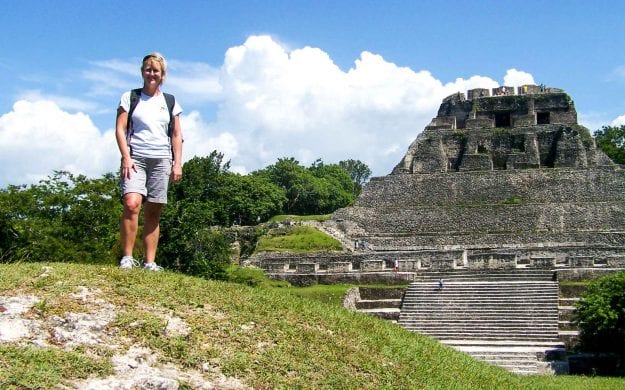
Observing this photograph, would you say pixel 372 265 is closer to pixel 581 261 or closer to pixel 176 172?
pixel 581 261

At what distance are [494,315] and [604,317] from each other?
4217 mm

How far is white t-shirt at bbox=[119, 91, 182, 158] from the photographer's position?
24.6 feet

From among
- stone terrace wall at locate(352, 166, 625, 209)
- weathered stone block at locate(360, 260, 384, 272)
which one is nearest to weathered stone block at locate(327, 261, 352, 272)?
weathered stone block at locate(360, 260, 384, 272)

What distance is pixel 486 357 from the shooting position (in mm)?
17203

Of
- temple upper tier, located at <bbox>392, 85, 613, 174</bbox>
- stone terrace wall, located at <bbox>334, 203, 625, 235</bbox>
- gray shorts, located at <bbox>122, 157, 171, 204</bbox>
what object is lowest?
gray shorts, located at <bbox>122, 157, 171, 204</bbox>

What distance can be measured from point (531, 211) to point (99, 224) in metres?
19.1

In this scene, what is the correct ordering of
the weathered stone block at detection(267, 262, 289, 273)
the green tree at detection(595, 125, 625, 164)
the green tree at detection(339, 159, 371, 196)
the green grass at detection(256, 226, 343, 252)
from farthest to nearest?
1. the green tree at detection(339, 159, 371, 196)
2. the green tree at detection(595, 125, 625, 164)
3. the green grass at detection(256, 226, 343, 252)
4. the weathered stone block at detection(267, 262, 289, 273)

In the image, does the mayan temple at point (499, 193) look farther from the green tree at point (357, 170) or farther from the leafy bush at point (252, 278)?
the green tree at point (357, 170)

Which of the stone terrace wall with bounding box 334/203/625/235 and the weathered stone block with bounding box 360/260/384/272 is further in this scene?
the stone terrace wall with bounding box 334/203/625/235

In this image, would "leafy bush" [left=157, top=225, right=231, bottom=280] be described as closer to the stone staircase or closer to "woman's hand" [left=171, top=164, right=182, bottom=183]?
the stone staircase

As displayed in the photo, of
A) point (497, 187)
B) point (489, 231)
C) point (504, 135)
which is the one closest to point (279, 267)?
point (489, 231)

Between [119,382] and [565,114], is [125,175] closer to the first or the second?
[119,382]

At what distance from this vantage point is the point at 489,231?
31.4 meters

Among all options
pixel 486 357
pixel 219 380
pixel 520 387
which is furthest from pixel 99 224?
pixel 219 380
